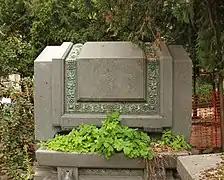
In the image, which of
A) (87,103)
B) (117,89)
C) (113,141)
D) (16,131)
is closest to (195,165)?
(113,141)

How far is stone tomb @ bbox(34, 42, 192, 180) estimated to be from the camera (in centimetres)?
405

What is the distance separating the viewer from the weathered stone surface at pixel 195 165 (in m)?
2.38

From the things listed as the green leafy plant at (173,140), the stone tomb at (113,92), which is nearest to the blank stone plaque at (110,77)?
the stone tomb at (113,92)

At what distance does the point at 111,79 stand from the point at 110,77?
22mm

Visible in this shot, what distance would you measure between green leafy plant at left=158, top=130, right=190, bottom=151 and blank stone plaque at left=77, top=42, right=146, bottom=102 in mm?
424

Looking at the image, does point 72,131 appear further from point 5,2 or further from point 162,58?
point 5,2

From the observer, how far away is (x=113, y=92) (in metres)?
4.11

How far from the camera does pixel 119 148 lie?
12.6 feet

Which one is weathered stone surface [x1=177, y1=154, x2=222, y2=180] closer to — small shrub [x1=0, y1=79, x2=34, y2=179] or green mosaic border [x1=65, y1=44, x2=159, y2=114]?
green mosaic border [x1=65, y1=44, x2=159, y2=114]

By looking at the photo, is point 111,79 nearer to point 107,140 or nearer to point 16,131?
point 107,140

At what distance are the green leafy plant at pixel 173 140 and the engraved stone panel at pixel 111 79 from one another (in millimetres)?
429

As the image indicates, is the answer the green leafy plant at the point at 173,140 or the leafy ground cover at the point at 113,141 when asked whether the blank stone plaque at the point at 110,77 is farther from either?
the green leafy plant at the point at 173,140

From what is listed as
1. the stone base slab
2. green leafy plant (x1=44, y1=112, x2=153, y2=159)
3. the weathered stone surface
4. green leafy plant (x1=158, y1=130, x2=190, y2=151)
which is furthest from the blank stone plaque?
the weathered stone surface

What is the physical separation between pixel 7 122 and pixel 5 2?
486 centimetres
